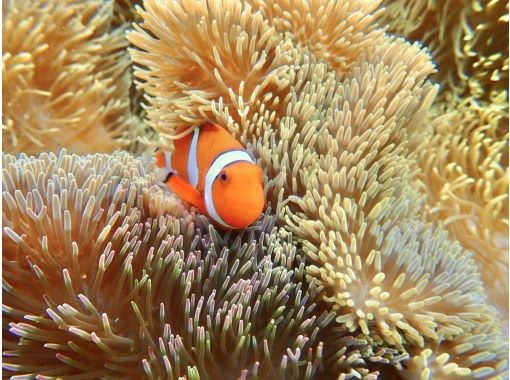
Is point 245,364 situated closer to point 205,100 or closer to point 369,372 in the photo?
point 369,372

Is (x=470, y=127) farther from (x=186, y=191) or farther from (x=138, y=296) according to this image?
(x=138, y=296)

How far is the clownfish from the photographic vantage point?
0.82 m

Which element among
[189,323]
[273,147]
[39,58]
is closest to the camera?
[189,323]

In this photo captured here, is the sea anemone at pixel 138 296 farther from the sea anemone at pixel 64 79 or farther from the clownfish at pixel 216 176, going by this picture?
the sea anemone at pixel 64 79

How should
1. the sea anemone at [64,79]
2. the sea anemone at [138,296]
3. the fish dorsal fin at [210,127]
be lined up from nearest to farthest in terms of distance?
1. the sea anemone at [138,296]
2. the fish dorsal fin at [210,127]
3. the sea anemone at [64,79]

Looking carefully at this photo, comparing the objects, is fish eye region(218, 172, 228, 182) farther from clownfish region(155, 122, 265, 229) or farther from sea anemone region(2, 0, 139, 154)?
sea anemone region(2, 0, 139, 154)

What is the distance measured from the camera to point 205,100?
952mm

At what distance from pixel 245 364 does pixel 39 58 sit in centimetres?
86

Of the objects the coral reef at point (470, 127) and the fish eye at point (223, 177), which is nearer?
the fish eye at point (223, 177)

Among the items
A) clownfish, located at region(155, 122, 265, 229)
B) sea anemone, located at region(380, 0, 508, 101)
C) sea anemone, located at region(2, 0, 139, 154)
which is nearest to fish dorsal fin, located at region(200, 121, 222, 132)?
clownfish, located at region(155, 122, 265, 229)

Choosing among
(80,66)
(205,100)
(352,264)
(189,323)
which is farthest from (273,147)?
(80,66)

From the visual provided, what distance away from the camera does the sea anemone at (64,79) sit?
3.78ft

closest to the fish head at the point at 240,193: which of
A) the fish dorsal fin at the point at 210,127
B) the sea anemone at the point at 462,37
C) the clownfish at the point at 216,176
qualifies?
the clownfish at the point at 216,176

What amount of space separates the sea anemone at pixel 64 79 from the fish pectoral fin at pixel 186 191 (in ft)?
1.55
